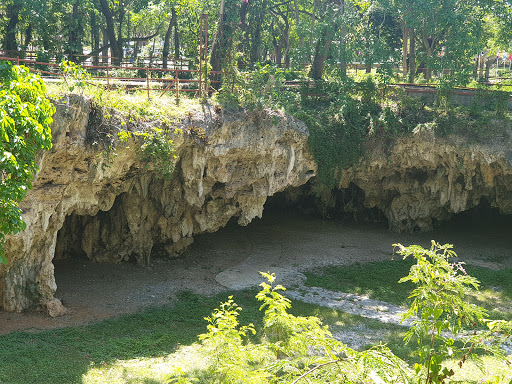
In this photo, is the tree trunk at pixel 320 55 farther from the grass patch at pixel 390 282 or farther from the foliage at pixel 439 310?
the foliage at pixel 439 310

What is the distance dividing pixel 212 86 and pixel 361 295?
31.7ft

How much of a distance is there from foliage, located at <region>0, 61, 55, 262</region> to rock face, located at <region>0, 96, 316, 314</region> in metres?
2.66

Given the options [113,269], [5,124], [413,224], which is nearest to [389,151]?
[413,224]

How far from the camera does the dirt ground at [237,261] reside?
16.8 m

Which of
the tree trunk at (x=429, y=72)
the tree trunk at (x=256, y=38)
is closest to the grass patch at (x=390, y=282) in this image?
the tree trunk at (x=429, y=72)

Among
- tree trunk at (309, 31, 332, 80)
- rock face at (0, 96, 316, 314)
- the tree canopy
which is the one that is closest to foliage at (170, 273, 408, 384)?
rock face at (0, 96, 316, 314)

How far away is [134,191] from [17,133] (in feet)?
28.8

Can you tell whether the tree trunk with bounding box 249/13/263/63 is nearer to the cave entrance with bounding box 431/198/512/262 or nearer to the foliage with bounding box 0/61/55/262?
the cave entrance with bounding box 431/198/512/262

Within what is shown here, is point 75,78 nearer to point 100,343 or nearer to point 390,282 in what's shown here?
point 100,343

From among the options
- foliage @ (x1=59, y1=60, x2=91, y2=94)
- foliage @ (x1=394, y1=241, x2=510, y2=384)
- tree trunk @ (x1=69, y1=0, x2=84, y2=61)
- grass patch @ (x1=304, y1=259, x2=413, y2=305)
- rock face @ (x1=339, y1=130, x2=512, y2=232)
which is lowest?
grass patch @ (x1=304, y1=259, x2=413, y2=305)

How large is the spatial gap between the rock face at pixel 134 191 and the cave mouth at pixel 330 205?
5491 mm

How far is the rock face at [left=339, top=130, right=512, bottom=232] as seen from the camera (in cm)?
2117

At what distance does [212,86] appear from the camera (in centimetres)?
2066

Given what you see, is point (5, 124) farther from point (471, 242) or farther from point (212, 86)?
point (471, 242)
